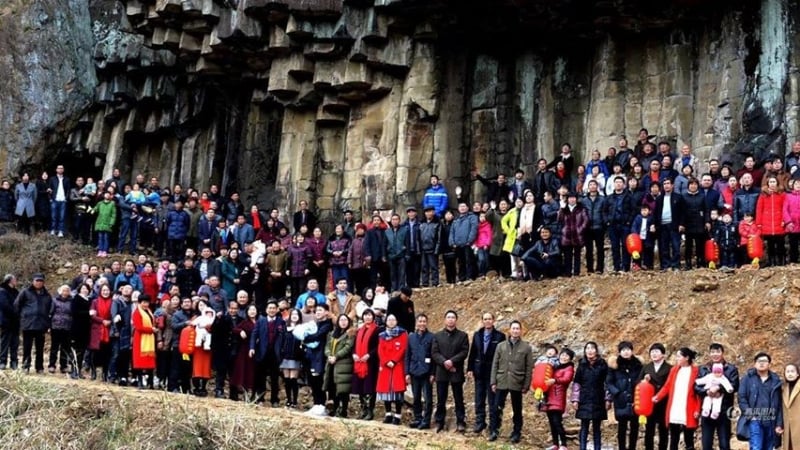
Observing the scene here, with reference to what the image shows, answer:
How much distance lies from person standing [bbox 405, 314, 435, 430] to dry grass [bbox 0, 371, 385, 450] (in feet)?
5.71

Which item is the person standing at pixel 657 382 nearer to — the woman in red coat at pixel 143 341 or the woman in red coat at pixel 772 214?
the woman in red coat at pixel 772 214

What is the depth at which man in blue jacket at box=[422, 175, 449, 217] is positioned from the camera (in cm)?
2825

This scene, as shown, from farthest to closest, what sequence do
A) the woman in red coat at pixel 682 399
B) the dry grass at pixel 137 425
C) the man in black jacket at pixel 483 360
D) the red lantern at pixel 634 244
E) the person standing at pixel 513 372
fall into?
1. the red lantern at pixel 634 244
2. the man in black jacket at pixel 483 360
3. the person standing at pixel 513 372
4. the dry grass at pixel 137 425
5. the woman in red coat at pixel 682 399

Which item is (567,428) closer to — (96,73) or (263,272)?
(263,272)

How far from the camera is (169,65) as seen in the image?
3906cm

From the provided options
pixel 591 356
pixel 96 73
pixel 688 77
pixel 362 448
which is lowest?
pixel 362 448


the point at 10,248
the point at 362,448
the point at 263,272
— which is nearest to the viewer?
the point at 362,448

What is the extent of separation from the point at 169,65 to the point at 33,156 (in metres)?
4.60

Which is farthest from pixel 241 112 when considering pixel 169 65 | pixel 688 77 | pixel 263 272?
pixel 688 77

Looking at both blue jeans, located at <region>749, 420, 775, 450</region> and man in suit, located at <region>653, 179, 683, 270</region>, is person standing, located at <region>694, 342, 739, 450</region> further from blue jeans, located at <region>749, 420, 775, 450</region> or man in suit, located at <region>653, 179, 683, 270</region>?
man in suit, located at <region>653, 179, 683, 270</region>

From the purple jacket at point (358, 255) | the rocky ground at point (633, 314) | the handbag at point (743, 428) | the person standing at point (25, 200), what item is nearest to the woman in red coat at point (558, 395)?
the rocky ground at point (633, 314)

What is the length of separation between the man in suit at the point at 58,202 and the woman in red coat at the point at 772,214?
1745 cm

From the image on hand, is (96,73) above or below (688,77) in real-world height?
above

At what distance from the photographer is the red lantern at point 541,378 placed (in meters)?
18.4
